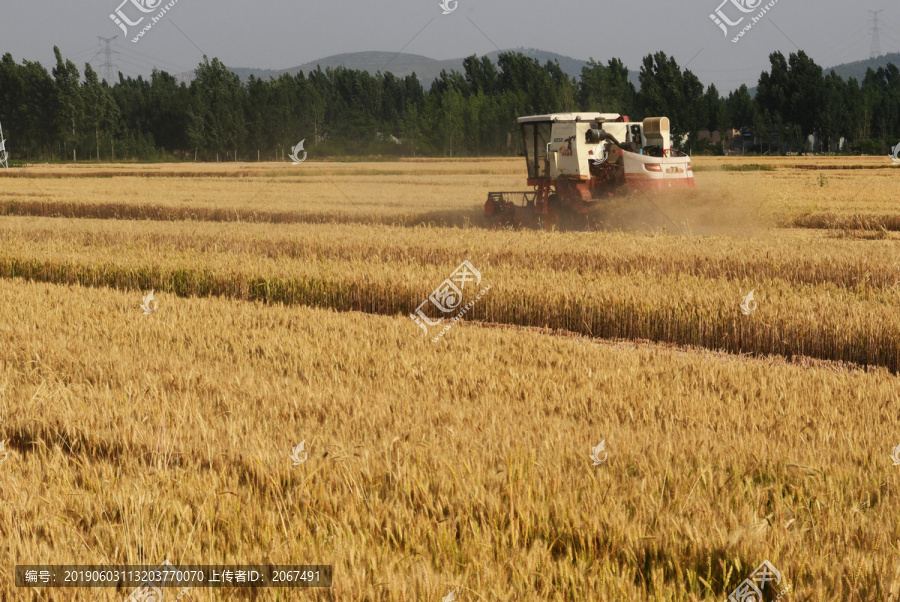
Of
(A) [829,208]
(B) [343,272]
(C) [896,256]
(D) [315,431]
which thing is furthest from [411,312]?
(A) [829,208]

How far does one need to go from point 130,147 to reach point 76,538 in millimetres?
85029

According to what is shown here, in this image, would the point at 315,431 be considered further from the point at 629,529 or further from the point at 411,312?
the point at 411,312

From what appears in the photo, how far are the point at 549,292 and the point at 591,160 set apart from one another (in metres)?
7.47

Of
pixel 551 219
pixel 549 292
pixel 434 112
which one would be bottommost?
pixel 549 292

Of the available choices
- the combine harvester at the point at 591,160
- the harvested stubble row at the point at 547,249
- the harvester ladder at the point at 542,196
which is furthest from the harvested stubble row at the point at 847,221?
the harvester ladder at the point at 542,196

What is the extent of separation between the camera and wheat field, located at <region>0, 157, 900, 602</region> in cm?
342

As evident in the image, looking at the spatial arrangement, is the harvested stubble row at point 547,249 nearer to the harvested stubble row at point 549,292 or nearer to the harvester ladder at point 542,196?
the harvested stubble row at point 549,292

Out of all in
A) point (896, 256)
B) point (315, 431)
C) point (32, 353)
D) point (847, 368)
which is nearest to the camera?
point (315, 431)

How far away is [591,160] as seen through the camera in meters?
17.2

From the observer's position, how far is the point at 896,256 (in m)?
12.1

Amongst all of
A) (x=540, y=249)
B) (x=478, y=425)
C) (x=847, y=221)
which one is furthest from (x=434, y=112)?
(x=478, y=425)

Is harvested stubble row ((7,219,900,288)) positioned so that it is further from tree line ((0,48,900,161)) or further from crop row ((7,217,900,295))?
tree line ((0,48,900,161))

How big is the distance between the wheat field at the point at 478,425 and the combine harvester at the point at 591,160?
3633 mm

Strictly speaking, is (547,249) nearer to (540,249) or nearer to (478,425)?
(540,249)
